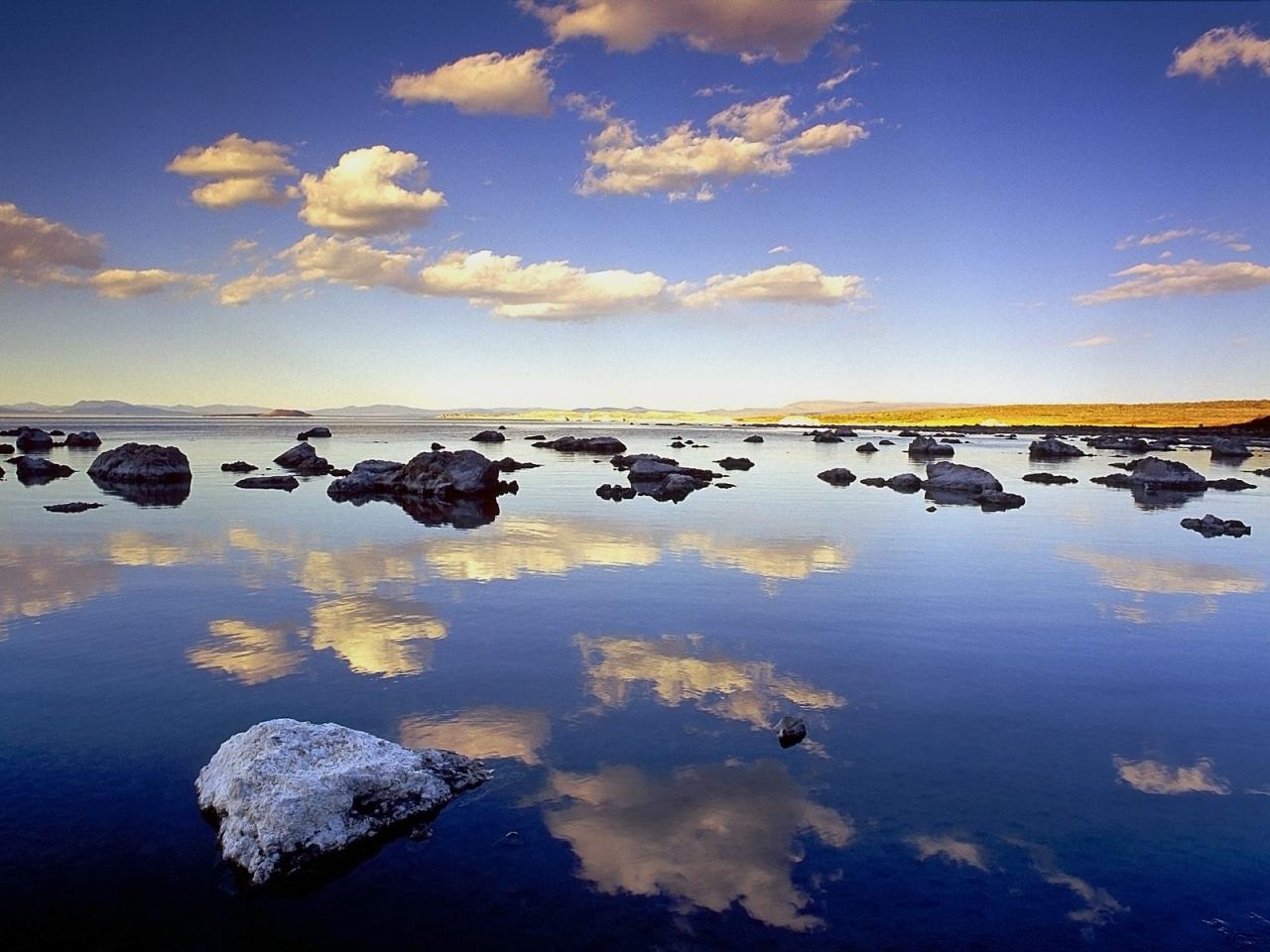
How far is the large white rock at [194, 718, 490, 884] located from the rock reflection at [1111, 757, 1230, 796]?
6653mm

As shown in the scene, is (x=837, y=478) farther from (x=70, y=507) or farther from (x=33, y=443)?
(x=33, y=443)

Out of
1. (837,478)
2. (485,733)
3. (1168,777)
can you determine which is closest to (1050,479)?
(837,478)

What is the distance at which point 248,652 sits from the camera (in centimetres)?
1173

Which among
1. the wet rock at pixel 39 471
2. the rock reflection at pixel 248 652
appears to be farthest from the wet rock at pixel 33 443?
the rock reflection at pixel 248 652

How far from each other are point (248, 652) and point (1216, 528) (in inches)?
1119

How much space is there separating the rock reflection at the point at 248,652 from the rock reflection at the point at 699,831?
17.7ft

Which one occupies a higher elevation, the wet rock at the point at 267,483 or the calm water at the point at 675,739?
the wet rock at the point at 267,483

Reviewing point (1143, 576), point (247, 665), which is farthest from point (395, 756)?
point (1143, 576)

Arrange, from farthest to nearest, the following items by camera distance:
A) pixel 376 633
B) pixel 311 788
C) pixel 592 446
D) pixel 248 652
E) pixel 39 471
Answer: pixel 592 446, pixel 39 471, pixel 376 633, pixel 248 652, pixel 311 788

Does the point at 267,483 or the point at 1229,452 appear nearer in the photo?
the point at 267,483

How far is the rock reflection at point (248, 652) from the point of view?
1088 cm

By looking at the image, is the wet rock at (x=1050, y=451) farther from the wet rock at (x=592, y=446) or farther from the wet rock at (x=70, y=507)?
the wet rock at (x=70, y=507)

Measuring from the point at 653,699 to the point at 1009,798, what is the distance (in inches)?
165

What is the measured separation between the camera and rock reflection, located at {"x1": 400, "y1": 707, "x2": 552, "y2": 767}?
27.4 feet
